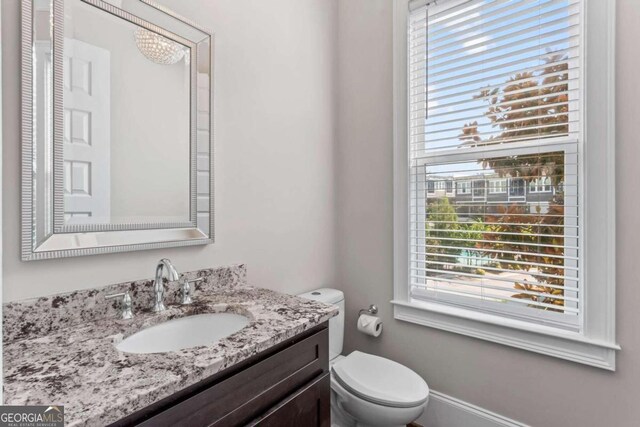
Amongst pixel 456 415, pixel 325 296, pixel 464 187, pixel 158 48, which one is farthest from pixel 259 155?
pixel 456 415

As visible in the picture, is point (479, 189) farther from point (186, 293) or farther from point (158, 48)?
point (158, 48)

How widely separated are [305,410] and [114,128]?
45.3 inches

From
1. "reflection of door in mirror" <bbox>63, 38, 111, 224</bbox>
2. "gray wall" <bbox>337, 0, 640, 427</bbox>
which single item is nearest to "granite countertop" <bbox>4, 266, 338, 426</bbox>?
"reflection of door in mirror" <bbox>63, 38, 111, 224</bbox>

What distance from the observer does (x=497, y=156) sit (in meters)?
1.67

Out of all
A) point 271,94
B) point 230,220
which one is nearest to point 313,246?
point 230,220

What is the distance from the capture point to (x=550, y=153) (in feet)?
5.04

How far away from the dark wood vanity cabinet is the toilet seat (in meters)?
0.33

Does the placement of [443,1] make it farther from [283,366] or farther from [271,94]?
[283,366]

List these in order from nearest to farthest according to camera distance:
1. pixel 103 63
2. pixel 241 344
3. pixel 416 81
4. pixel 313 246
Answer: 1. pixel 241 344
2. pixel 103 63
3. pixel 416 81
4. pixel 313 246

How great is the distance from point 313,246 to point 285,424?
109 centimetres

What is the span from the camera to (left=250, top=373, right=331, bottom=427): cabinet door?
3.30 ft

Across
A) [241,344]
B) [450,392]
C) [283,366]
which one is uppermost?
[241,344]

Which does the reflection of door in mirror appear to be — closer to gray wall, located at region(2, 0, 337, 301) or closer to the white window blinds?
gray wall, located at region(2, 0, 337, 301)

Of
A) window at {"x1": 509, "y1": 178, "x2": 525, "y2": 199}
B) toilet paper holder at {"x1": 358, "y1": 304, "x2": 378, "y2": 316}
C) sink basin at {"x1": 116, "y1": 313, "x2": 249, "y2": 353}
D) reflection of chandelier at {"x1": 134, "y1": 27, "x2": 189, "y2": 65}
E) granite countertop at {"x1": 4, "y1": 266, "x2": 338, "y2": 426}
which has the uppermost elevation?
reflection of chandelier at {"x1": 134, "y1": 27, "x2": 189, "y2": 65}
